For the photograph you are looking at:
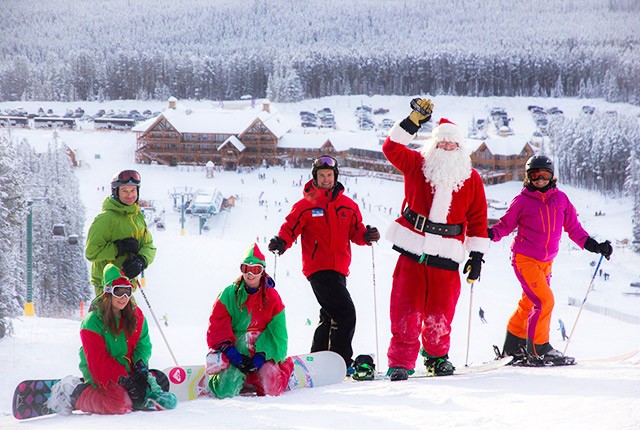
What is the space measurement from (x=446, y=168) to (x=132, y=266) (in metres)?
1.83

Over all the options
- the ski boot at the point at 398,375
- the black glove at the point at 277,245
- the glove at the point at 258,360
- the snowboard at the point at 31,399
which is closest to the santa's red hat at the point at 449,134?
the black glove at the point at 277,245

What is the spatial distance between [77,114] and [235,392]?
3029 inches

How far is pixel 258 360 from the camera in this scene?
13.2 feet

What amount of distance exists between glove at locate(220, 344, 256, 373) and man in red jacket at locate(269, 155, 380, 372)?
0.81m

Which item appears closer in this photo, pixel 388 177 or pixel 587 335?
pixel 587 335

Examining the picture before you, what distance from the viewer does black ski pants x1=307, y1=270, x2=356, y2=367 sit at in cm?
471

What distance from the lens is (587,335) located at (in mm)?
12891

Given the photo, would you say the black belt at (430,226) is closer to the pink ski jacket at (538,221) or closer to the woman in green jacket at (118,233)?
the pink ski jacket at (538,221)

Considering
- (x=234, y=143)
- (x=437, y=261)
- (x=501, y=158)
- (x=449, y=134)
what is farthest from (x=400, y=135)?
(x=234, y=143)

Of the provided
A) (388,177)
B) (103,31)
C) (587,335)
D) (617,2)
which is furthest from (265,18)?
(587,335)

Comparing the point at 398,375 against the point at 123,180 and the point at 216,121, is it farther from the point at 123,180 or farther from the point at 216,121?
the point at 216,121

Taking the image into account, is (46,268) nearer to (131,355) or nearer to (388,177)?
(131,355)

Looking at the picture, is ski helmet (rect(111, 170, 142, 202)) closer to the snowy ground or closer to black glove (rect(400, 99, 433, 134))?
the snowy ground

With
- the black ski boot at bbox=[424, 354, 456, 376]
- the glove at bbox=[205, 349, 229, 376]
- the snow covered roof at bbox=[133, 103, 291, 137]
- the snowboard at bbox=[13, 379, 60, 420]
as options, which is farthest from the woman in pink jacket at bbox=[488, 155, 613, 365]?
the snow covered roof at bbox=[133, 103, 291, 137]
